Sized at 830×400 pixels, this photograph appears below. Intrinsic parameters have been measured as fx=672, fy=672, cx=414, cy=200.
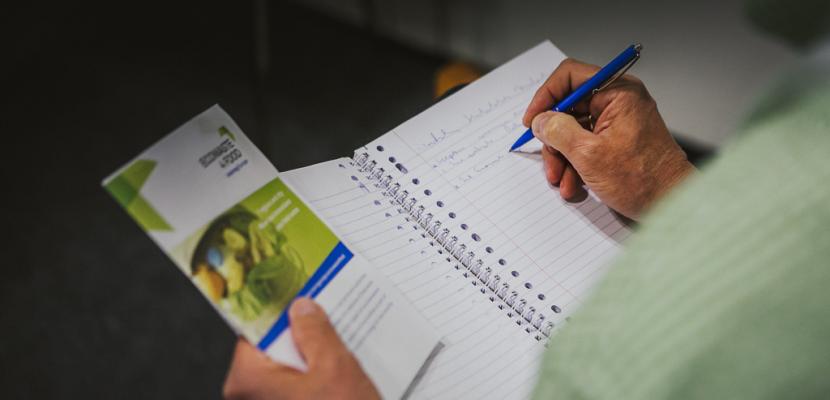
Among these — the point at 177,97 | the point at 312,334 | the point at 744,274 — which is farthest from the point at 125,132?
the point at 744,274

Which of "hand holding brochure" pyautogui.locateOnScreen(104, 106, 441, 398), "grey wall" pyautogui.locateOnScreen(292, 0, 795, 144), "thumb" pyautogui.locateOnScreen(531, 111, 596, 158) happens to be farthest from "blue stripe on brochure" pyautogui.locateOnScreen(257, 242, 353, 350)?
"grey wall" pyautogui.locateOnScreen(292, 0, 795, 144)

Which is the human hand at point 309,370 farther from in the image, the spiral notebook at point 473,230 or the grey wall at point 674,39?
the grey wall at point 674,39

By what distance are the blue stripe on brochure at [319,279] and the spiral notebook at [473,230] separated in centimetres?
4

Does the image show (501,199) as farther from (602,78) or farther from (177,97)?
(177,97)

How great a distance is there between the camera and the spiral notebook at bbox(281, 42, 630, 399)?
653 mm

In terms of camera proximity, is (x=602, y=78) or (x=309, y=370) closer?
(x=309, y=370)

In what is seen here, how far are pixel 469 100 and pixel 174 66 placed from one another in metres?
1.13

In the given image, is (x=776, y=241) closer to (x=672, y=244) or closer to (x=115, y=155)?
(x=672, y=244)

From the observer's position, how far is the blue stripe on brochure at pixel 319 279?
1.88 ft

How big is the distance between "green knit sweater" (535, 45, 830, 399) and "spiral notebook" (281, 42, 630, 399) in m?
0.30

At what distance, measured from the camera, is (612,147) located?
2.47 feet

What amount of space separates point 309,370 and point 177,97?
1.25 meters

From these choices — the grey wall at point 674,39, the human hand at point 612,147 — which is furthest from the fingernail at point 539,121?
the grey wall at point 674,39

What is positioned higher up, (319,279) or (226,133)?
(226,133)
